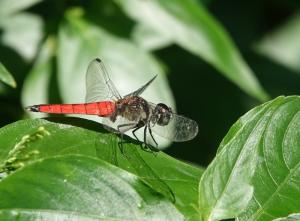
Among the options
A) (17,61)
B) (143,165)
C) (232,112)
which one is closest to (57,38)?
(17,61)

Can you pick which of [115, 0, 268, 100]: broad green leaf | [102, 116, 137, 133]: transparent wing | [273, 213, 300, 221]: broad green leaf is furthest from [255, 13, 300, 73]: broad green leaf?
[273, 213, 300, 221]: broad green leaf

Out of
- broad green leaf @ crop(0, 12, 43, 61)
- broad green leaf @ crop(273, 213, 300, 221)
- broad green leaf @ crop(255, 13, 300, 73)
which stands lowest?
broad green leaf @ crop(255, 13, 300, 73)

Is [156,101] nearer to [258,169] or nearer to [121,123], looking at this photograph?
[121,123]

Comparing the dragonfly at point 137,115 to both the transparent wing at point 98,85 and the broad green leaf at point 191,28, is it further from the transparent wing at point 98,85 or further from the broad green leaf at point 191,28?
the broad green leaf at point 191,28

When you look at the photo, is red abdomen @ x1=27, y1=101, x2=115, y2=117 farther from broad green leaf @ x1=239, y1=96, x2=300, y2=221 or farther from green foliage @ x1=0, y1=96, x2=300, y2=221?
broad green leaf @ x1=239, y1=96, x2=300, y2=221

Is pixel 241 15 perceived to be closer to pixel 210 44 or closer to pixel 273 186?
pixel 210 44

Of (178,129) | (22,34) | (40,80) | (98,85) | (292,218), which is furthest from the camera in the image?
(22,34)

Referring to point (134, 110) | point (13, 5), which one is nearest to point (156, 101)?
point (134, 110)
